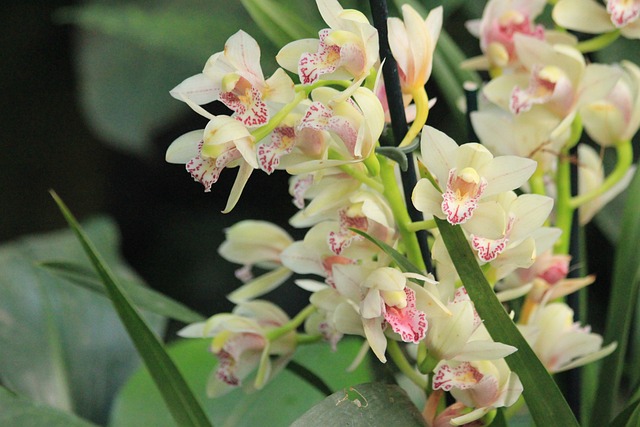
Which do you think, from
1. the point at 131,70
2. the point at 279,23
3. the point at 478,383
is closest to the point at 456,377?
the point at 478,383

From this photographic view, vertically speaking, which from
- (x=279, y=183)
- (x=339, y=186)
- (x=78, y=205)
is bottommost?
(x=279, y=183)

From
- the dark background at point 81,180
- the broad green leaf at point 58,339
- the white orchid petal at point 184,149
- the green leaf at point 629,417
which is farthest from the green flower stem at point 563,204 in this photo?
the dark background at point 81,180

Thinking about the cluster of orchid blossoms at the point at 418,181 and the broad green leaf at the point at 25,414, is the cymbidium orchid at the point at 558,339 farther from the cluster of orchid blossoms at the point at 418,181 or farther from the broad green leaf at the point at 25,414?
the broad green leaf at the point at 25,414

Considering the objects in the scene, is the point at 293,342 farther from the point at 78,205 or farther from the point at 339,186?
the point at 78,205

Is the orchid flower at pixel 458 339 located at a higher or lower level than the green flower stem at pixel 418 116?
lower

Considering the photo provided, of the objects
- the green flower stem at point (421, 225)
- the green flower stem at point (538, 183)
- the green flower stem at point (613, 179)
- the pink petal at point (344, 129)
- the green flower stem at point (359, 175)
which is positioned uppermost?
the pink petal at point (344, 129)

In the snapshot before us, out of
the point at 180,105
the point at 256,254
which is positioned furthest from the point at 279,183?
the point at 256,254
